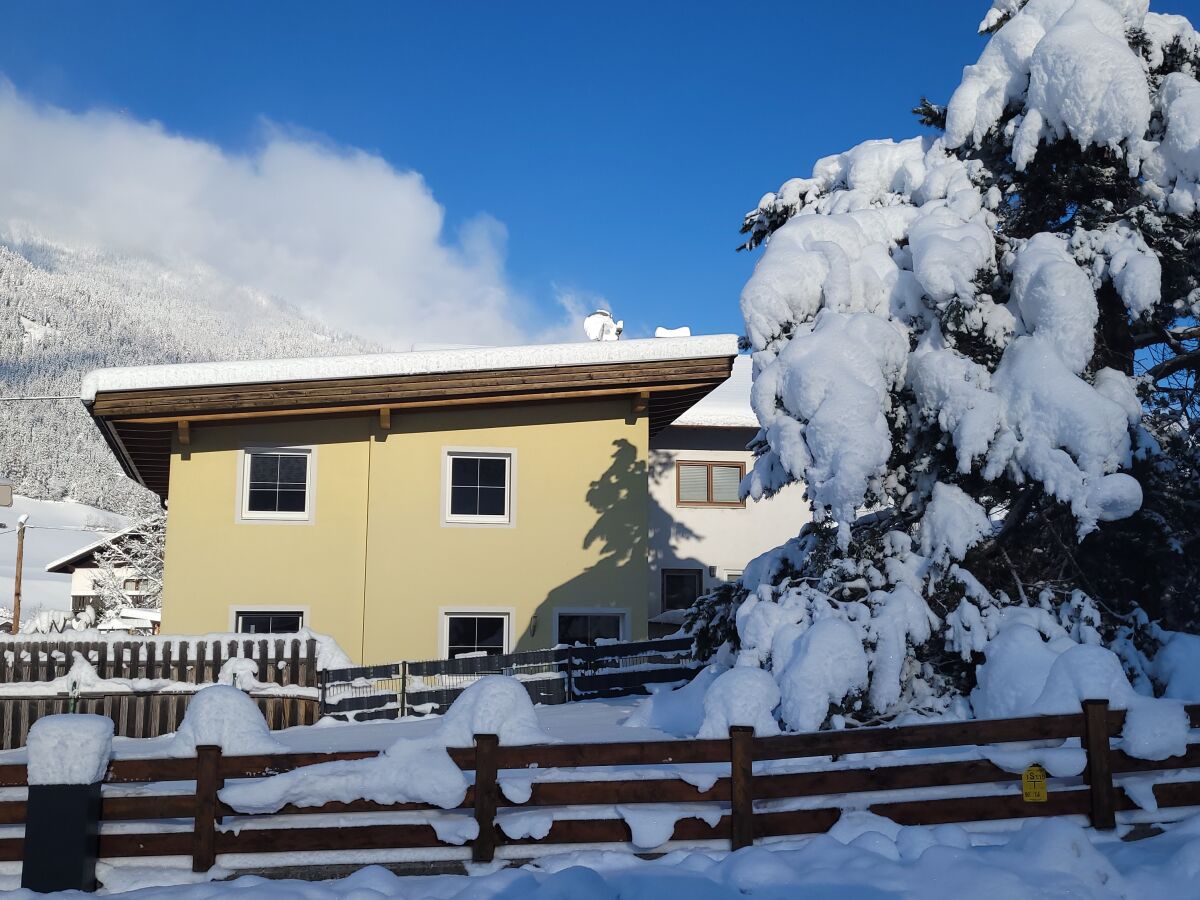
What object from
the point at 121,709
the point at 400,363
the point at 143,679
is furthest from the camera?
the point at 400,363

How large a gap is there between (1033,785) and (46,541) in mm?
122333

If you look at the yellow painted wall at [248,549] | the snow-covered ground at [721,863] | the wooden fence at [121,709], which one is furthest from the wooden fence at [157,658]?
the snow-covered ground at [721,863]

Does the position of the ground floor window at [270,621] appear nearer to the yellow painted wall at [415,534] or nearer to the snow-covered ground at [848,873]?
the yellow painted wall at [415,534]

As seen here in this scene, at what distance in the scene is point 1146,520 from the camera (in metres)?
10.1

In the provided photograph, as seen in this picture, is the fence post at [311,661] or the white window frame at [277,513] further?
the white window frame at [277,513]

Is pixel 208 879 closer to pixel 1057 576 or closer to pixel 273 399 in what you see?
pixel 1057 576

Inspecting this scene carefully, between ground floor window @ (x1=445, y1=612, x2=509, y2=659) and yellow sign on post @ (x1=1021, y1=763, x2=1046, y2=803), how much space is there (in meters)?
9.76

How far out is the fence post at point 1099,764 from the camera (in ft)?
23.5

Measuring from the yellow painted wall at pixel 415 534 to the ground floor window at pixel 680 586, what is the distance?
459cm

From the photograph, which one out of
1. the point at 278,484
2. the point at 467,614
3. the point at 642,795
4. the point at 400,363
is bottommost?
the point at 642,795

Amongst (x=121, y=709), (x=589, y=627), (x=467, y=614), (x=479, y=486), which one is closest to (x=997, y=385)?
(x=589, y=627)

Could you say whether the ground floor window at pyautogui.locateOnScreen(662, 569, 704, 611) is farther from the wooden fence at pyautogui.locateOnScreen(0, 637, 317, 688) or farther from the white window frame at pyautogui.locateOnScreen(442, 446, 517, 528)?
the wooden fence at pyautogui.locateOnScreen(0, 637, 317, 688)

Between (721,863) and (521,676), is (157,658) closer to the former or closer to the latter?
(521,676)

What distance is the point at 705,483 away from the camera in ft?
68.6
